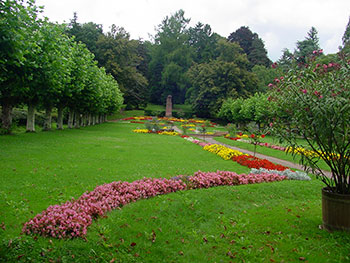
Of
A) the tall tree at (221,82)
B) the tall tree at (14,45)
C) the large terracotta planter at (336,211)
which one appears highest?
the tall tree at (221,82)

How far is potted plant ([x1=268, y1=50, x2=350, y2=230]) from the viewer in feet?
15.1

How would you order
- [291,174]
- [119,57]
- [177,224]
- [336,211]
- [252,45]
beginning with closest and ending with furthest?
[336,211]
[177,224]
[291,174]
[119,57]
[252,45]

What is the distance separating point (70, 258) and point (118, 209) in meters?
2.07

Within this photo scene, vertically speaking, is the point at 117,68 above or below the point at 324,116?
above

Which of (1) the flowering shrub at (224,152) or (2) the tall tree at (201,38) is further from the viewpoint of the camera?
(2) the tall tree at (201,38)

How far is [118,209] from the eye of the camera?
6.20 metres

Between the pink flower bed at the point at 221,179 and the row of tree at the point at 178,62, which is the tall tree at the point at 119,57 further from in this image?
the pink flower bed at the point at 221,179

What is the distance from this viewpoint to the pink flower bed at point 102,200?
4676mm

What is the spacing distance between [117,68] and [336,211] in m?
49.7

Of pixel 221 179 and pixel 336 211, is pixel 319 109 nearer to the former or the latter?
pixel 336 211

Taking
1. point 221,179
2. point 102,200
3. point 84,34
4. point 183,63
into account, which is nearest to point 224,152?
point 221,179

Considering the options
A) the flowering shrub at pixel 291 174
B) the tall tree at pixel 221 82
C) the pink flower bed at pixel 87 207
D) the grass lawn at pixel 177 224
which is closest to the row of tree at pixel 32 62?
the grass lawn at pixel 177 224

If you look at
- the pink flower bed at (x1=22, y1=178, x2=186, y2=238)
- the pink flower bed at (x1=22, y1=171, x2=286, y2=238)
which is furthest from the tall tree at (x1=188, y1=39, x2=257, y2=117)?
the pink flower bed at (x1=22, y1=178, x2=186, y2=238)

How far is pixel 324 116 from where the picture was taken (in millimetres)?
4496
